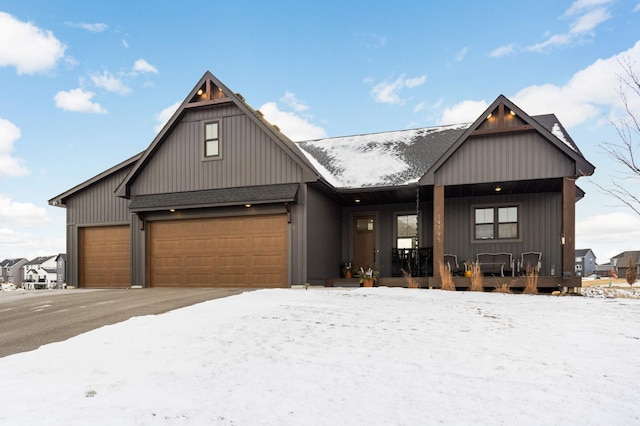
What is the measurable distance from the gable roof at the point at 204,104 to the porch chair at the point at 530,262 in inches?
303

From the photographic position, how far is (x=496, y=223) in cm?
1546

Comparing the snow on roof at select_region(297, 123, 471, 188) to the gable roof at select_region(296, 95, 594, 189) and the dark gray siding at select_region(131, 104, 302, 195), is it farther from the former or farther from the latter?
the dark gray siding at select_region(131, 104, 302, 195)

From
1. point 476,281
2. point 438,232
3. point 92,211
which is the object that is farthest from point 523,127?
point 92,211

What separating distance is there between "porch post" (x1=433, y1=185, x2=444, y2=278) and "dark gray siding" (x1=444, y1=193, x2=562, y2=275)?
237 centimetres

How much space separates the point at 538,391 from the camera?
13.9ft

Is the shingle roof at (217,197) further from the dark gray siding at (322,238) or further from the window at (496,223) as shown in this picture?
the window at (496,223)

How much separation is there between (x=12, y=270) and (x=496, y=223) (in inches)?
3689

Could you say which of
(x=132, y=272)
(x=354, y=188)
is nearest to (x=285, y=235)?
(x=354, y=188)

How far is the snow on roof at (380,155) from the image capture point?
1527 centimetres

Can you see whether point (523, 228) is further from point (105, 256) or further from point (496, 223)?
point (105, 256)

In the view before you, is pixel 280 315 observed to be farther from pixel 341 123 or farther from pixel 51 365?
pixel 341 123

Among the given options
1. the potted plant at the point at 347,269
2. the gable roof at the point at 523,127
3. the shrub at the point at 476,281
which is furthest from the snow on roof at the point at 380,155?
the shrub at the point at 476,281

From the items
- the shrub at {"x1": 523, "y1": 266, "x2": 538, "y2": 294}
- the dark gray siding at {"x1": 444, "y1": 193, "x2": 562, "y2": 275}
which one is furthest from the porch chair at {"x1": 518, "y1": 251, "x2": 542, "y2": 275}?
the shrub at {"x1": 523, "y1": 266, "x2": 538, "y2": 294}

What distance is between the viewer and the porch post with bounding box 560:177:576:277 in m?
12.6
